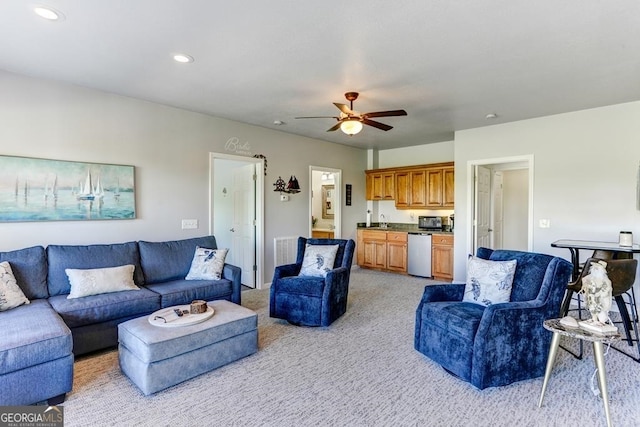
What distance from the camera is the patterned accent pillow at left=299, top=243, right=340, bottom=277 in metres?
3.96

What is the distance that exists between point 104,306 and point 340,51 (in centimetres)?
303

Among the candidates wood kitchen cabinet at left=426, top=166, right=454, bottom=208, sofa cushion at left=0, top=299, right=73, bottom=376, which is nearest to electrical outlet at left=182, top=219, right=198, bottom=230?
sofa cushion at left=0, top=299, right=73, bottom=376

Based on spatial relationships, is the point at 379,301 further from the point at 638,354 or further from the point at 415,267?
the point at 638,354

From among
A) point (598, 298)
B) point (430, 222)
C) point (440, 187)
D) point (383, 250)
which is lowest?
point (383, 250)

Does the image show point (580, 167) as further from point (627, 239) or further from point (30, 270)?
point (30, 270)

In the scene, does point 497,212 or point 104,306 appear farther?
point 497,212

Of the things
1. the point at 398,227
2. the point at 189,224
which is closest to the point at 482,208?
the point at 398,227

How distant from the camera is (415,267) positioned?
Answer: 20.5 feet

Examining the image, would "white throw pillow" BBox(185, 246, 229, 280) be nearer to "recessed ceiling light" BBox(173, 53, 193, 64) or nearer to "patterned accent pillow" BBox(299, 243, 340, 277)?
"patterned accent pillow" BBox(299, 243, 340, 277)

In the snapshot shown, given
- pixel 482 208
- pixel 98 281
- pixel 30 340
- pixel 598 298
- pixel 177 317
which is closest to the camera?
pixel 598 298

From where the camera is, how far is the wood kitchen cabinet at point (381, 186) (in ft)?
22.8

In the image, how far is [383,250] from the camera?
22.1 ft

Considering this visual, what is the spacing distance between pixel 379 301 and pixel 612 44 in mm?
3614

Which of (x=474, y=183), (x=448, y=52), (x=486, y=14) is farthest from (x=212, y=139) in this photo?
(x=474, y=183)
